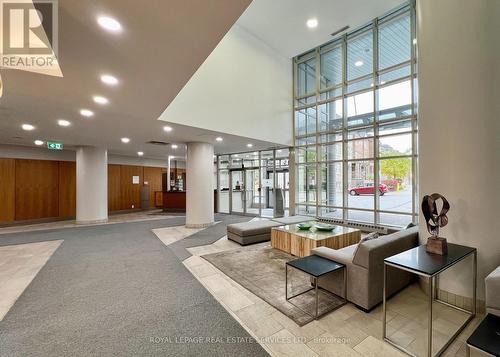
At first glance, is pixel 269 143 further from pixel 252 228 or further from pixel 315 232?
pixel 315 232

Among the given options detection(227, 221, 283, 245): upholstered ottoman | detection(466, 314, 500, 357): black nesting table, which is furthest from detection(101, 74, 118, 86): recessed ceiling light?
detection(466, 314, 500, 357): black nesting table

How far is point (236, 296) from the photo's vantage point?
283 cm

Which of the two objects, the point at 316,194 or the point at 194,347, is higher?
the point at 316,194

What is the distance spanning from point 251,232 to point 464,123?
3.94m

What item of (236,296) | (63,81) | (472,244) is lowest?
(236,296)

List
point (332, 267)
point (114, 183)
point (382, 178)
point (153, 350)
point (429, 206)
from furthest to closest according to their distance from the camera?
1. point (114, 183)
2. point (382, 178)
3. point (332, 267)
4. point (429, 206)
5. point (153, 350)

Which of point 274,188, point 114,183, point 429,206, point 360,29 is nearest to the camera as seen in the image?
point 429,206

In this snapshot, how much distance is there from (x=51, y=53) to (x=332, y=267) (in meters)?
3.78

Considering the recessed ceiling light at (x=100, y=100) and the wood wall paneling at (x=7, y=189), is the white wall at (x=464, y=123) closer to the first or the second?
the recessed ceiling light at (x=100, y=100)

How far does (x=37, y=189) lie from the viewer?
8344 millimetres

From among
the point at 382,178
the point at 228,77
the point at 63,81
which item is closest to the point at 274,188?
the point at 382,178

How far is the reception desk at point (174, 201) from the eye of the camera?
10.6 metres

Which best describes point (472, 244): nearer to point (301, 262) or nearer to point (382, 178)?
point (301, 262)

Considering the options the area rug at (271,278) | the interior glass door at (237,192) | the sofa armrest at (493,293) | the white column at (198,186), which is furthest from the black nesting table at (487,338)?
the interior glass door at (237,192)
